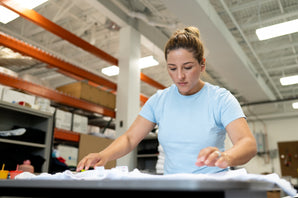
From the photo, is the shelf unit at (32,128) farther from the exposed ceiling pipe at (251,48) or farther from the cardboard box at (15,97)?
the exposed ceiling pipe at (251,48)

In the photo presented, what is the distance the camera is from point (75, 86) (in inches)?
153

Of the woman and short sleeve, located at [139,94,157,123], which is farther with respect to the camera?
short sleeve, located at [139,94,157,123]

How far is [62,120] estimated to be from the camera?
3.43 meters

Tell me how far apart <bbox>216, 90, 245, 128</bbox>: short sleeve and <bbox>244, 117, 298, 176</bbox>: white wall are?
8.74 m

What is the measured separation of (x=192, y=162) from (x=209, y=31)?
11.3ft

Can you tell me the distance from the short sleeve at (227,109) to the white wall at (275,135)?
8737 mm

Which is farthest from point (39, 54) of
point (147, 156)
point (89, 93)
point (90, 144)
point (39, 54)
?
point (147, 156)

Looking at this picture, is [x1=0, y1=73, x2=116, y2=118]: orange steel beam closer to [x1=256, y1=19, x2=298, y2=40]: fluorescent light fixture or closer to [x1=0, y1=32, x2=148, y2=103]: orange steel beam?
[x1=0, y1=32, x2=148, y2=103]: orange steel beam

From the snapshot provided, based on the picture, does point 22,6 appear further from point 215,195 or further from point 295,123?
point 295,123

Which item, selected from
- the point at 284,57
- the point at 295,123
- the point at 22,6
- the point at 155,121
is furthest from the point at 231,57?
the point at 295,123

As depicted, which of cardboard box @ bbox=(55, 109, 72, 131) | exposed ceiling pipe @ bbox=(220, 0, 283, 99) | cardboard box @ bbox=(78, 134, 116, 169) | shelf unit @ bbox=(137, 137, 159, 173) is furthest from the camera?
exposed ceiling pipe @ bbox=(220, 0, 283, 99)

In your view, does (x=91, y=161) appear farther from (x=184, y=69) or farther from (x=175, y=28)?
(x=175, y=28)

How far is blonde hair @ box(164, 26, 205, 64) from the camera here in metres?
1.05

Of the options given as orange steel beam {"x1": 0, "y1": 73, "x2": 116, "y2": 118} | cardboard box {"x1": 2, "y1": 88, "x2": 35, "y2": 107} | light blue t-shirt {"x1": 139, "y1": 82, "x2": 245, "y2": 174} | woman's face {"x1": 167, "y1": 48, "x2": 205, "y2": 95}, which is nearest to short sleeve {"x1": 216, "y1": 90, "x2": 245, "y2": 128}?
light blue t-shirt {"x1": 139, "y1": 82, "x2": 245, "y2": 174}
